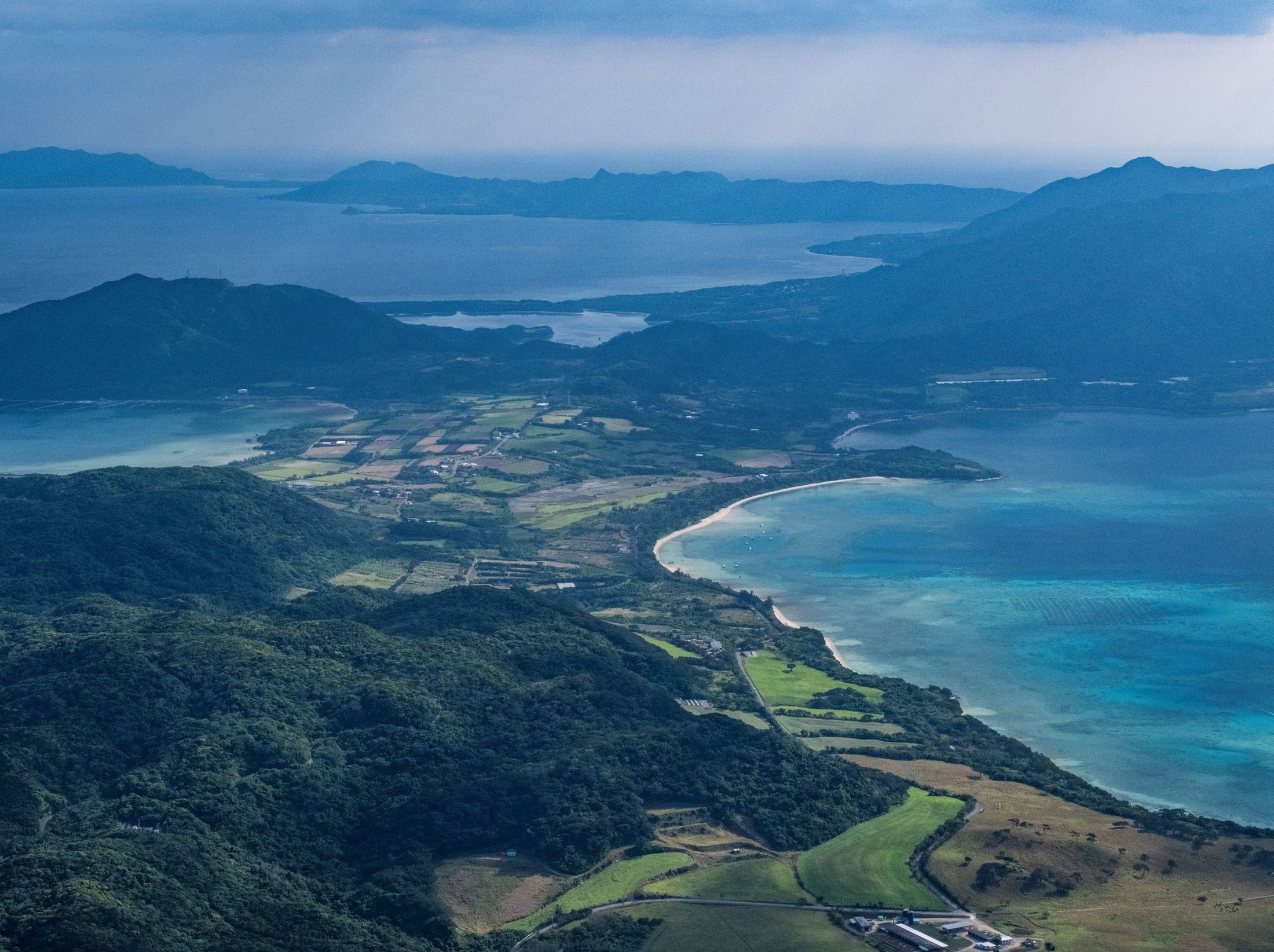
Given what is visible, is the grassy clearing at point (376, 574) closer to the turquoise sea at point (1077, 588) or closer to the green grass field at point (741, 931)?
the turquoise sea at point (1077, 588)

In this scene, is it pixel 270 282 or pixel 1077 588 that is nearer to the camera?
pixel 1077 588

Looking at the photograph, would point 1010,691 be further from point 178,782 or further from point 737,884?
point 178,782

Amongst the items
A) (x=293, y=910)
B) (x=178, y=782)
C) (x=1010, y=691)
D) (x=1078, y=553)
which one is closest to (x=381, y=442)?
(x=1078, y=553)

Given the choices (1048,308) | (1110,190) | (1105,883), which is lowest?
(1105,883)

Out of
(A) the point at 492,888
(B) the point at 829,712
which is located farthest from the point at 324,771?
(B) the point at 829,712

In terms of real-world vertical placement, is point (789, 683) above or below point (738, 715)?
above

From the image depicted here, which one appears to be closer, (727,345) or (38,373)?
(38,373)

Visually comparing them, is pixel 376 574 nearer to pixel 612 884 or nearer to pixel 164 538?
pixel 164 538
